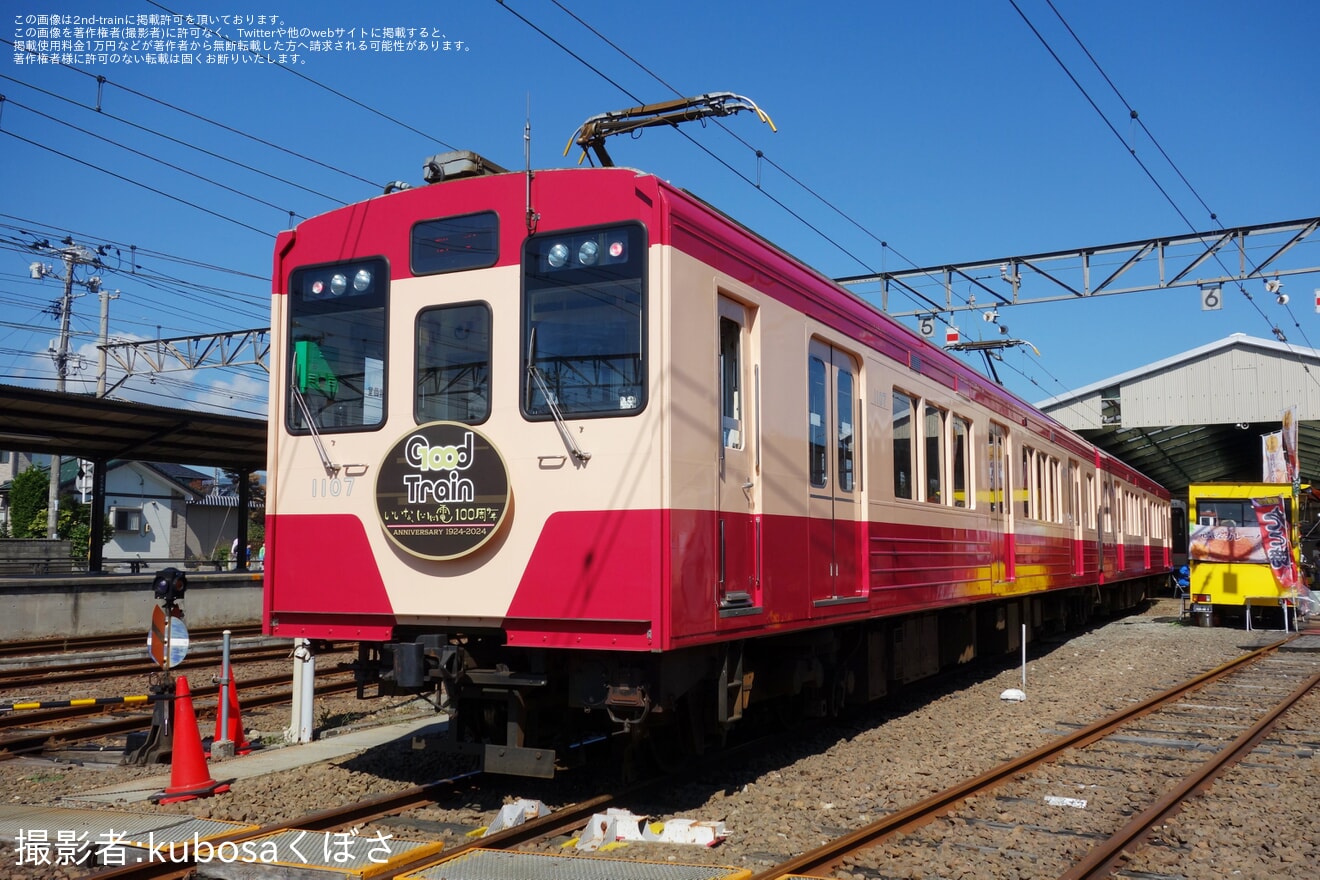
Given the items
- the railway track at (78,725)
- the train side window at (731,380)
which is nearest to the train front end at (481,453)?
the train side window at (731,380)

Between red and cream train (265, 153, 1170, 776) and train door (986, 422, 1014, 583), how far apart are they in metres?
4.56

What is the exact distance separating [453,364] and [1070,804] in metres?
4.34

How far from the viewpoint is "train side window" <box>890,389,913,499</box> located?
9055mm

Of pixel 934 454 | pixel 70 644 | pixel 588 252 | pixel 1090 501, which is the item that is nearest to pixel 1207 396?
pixel 1090 501

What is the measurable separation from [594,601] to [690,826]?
1.21 m

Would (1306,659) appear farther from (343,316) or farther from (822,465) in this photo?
(343,316)

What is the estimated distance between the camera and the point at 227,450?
62.4 ft

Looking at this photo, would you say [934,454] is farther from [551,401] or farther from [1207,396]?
[1207,396]

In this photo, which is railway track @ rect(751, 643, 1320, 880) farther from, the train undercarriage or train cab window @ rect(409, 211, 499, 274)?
train cab window @ rect(409, 211, 499, 274)

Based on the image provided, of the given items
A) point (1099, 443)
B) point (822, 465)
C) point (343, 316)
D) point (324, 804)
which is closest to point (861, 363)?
point (822, 465)

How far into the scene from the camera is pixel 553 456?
5.88 m

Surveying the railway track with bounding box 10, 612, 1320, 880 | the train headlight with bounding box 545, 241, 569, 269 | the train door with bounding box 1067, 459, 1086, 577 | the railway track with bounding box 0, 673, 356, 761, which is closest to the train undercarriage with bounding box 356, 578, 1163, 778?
the railway track with bounding box 10, 612, 1320, 880

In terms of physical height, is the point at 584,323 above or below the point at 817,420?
above

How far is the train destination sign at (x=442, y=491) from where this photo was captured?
235 inches
